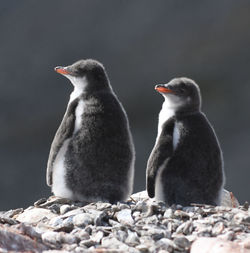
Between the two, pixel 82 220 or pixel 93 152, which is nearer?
pixel 82 220

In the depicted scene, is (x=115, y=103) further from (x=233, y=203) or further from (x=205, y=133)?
(x=233, y=203)

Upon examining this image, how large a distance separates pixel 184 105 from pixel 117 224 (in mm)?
1524

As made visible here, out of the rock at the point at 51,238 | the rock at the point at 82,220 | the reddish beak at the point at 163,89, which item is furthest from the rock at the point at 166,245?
the reddish beak at the point at 163,89

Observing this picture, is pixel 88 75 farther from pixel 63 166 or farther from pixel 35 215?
pixel 35 215

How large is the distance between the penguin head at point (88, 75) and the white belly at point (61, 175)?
497 millimetres

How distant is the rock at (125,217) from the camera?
3.80m

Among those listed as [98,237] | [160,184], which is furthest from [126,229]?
[160,184]

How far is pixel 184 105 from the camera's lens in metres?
4.92

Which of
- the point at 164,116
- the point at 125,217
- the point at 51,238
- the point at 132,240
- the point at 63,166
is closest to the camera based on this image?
the point at 51,238

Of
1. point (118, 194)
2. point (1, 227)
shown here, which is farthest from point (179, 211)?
point (1, 227)

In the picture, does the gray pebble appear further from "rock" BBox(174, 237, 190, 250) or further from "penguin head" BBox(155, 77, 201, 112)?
"penguin head" BBox(155, 77, 201, 112)

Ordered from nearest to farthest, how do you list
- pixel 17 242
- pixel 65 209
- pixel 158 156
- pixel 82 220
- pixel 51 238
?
pixel 17 242 → pixel 51 238 → pixel 82 220 → pixel 65 209 → pixel 158 156

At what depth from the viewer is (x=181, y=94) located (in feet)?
16.1

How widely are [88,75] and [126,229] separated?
1802 millimetres
